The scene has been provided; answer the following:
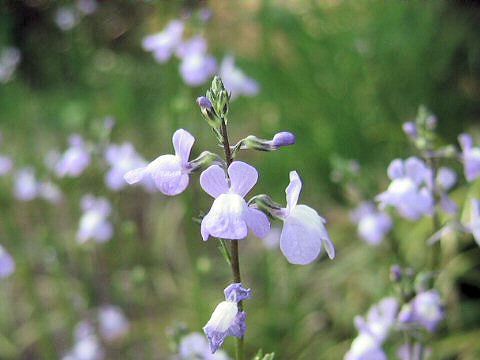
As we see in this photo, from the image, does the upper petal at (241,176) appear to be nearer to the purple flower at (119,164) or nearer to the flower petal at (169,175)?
the flower petal at (169,175)

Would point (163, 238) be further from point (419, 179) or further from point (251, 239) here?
point (419, 179)

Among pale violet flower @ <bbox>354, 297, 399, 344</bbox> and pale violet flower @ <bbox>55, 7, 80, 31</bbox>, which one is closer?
pale violet flower @ <bbox>354, 297, 399, 344</bbox>

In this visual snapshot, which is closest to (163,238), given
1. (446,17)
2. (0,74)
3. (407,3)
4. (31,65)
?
(0,74)

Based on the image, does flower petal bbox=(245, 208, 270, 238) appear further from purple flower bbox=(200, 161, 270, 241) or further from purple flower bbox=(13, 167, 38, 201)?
purple flower bbox=(13, 167, 38, 201)

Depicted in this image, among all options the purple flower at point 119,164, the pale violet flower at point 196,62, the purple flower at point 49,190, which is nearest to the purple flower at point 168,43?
the pale violet flower at point 196,62

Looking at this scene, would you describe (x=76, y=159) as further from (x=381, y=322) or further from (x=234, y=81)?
(x=381, y=322)

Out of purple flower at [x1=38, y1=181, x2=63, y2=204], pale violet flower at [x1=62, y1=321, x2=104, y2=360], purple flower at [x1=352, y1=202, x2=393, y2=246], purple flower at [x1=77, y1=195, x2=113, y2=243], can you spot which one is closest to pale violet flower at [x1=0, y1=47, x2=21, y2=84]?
purple flower at [x1=38, y1=181, x2=63, y2=204]
